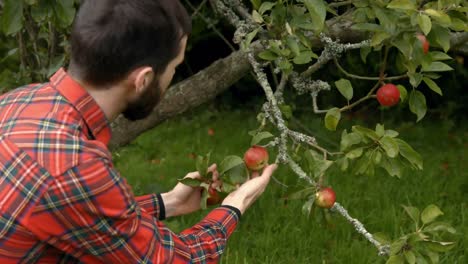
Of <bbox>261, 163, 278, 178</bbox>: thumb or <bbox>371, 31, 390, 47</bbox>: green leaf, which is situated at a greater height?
<bbox>371, 31, 390, 47</bbox>: green leaf

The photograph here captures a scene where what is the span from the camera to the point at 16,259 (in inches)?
58.4

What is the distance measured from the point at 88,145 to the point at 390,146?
0.77 metres

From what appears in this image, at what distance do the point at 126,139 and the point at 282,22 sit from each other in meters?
1.04

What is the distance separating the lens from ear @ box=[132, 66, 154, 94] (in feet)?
4.84

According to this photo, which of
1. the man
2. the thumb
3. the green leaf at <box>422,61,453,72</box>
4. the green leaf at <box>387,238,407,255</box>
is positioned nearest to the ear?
the man

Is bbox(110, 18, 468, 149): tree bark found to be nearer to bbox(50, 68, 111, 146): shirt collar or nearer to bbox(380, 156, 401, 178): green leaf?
bbox(380, 156, 401, 178): green leaf

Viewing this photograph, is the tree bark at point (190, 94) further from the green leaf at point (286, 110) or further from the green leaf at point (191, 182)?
the green leaf at point (191, 182)

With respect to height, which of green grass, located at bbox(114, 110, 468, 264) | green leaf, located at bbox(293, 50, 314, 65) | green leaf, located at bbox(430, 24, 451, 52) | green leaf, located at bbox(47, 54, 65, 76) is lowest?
green grass, located at bbox(114, 110, 468, 264)

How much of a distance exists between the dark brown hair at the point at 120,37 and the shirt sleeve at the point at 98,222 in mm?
200

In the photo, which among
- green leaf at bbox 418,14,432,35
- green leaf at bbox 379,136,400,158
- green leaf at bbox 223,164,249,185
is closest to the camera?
green leaf at bbox 418,14,432,35

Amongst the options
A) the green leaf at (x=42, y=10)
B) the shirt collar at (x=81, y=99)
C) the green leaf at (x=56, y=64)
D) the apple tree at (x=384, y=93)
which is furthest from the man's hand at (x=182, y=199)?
the green leaf at (x=56, y=64)

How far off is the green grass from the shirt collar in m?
0.80

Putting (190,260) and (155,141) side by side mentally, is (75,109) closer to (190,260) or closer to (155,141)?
(190,260)

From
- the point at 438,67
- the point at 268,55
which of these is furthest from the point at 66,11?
the point at 438,67
